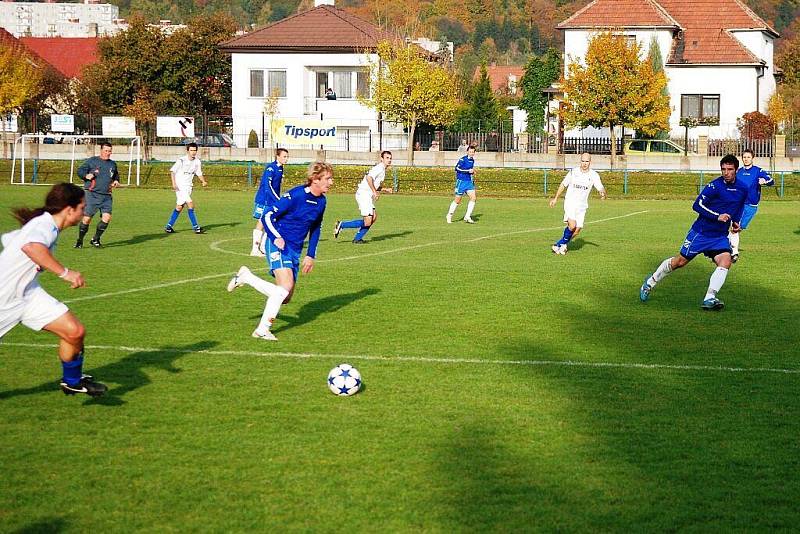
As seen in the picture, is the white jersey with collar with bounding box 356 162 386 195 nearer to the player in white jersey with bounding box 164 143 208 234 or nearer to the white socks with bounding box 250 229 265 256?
the white socks with bounding box 250 229 265 256

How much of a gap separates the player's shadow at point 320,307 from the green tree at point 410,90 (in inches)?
1579

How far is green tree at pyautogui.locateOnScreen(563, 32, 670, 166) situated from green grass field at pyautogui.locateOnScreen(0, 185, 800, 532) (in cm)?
3678

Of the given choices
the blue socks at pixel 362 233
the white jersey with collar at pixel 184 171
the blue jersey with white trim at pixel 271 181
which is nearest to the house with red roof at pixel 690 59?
the white jersey with collar at pixel 184 171

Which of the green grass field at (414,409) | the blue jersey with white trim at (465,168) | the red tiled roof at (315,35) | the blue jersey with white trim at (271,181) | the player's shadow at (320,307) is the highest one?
the red tiled roof at (315,35)

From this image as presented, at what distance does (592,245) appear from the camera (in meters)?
21.9

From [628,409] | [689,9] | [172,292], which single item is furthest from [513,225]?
[689,9]

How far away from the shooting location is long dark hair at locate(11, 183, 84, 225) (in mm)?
7742

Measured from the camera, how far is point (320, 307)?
1326 cm

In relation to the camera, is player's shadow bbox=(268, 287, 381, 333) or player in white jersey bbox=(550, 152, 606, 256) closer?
player's shadow bbox=(268, 287, 381, 333)

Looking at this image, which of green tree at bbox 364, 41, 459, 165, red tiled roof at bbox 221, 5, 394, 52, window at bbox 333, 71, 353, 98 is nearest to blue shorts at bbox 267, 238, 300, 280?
green tree at bbox 364, 41, 459, 165

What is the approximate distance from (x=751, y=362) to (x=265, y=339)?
494 cm

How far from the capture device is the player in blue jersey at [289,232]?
10.9 meters

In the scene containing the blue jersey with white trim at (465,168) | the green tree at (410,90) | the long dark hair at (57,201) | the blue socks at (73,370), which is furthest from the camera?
the green tree at (410,90)

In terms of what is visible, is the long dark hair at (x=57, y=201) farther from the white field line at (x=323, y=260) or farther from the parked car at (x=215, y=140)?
the parked car at (x=215, y=140)
